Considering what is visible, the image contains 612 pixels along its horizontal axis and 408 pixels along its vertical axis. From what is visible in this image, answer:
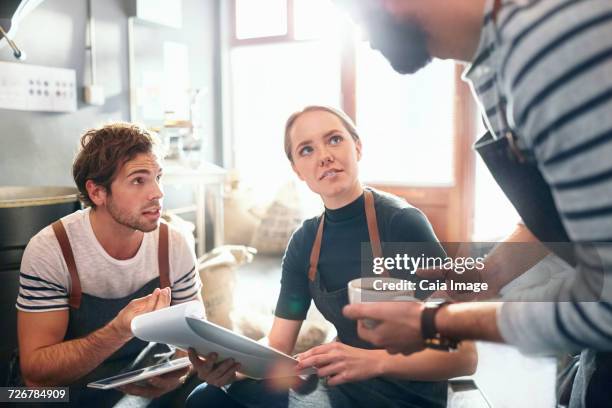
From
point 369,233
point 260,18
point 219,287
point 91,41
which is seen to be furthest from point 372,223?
point 260,18

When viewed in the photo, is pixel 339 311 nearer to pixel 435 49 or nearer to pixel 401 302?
pixel 401 302

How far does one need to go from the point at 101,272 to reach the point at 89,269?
0.8 inches

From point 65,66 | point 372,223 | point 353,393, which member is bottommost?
point 353,393

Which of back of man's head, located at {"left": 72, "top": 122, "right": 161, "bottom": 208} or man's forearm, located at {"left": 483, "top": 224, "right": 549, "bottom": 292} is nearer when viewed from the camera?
man's forearm, located at {"left": 483, "top": 224, "right": 549, "bottom": 292}

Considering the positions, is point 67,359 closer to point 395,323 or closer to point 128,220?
point 128,220

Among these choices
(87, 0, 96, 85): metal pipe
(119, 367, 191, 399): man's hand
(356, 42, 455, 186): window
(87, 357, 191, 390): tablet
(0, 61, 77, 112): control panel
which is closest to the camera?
(87, 357, 191, 390): tablet

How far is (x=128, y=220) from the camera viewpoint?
2.88ft

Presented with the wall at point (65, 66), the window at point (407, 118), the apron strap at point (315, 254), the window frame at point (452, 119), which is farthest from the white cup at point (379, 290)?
the window at point (407, 118)

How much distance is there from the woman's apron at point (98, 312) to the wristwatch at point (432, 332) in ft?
1.71

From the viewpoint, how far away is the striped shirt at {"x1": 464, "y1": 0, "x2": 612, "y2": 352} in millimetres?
346

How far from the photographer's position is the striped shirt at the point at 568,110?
0.35m

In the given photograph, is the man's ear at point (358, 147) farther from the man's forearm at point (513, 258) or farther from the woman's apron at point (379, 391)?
the man's forearm at point (513, 258)

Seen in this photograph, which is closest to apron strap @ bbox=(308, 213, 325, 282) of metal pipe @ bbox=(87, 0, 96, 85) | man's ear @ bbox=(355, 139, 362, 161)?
man's ear @ bbox=(355, 139, 362, 161)

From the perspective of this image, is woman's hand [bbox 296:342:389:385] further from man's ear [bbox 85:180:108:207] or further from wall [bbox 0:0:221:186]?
wall [bbox 0:0:221:186]
